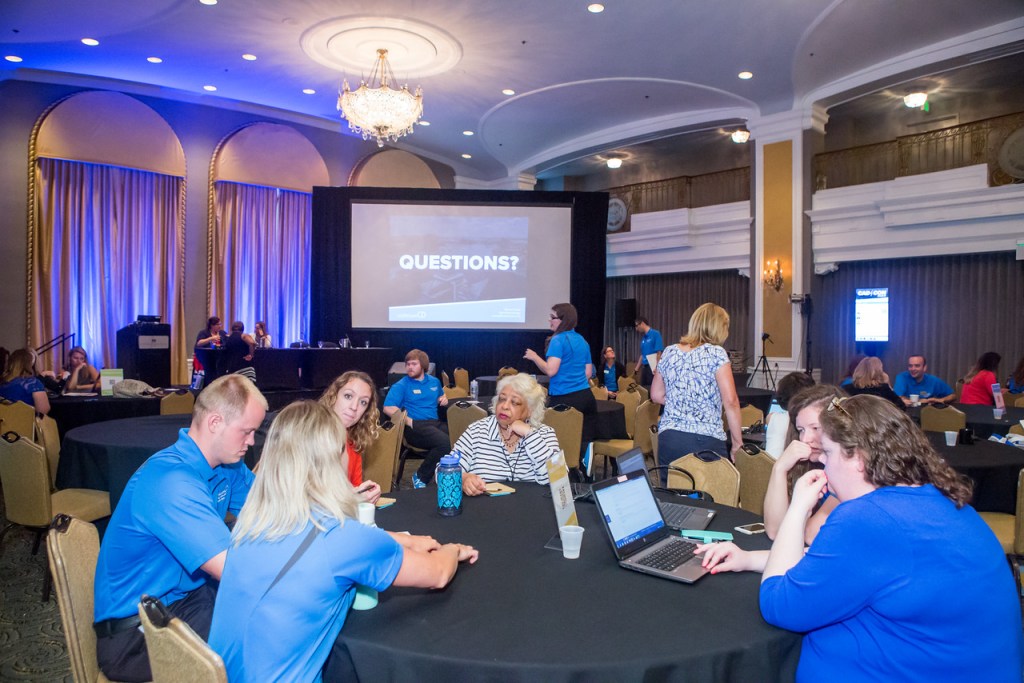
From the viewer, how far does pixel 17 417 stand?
5.03m

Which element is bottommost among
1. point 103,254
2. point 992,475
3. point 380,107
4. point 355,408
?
point 992,475

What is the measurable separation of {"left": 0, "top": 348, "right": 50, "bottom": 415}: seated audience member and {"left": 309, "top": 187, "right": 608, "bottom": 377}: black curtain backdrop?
21.0 ft

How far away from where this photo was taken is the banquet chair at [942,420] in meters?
5.07

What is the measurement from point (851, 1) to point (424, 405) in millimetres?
6193

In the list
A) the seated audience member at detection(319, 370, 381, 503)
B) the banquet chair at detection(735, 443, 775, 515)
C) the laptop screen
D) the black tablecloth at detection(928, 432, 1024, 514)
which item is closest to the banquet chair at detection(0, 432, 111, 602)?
the seated audience member at detection(319, 370, 381, 503)

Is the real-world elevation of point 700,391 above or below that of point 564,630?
above

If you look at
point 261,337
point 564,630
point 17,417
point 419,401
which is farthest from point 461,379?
point 564,630

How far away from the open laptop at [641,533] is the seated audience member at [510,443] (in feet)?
3.20

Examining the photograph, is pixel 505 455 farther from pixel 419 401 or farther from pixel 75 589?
pixel 419 401

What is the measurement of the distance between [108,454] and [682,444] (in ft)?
10.0

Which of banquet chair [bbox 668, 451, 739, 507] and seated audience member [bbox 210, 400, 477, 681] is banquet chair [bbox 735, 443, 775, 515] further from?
seated audience member [bbox 210, 400, 477, 681]

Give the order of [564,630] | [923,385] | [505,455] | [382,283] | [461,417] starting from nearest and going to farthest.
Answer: [564,630], [505,455], [461,417], [923,385], [382,283]

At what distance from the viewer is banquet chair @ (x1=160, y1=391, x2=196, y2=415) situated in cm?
563

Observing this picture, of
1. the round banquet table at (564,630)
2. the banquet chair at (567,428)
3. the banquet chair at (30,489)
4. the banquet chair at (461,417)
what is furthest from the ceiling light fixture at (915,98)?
the banquet chair at (30,489)
